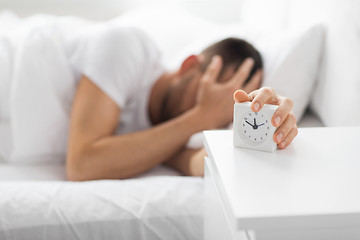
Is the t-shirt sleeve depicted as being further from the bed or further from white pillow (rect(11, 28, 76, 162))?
the bed

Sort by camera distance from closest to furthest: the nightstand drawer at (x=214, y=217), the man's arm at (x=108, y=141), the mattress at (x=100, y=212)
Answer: the nightstand drawer at (x=214, y=217)
the mattress at (x=100, y=212)
the man's arm at (x=108, y=141)

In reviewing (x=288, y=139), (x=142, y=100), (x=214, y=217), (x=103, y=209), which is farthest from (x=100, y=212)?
(x=142, y=100)

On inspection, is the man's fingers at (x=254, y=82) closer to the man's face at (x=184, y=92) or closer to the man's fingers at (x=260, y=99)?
the man's face at (x=184, y=92)

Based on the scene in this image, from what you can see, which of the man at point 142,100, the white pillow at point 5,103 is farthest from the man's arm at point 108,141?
the white pillow at point 5,103

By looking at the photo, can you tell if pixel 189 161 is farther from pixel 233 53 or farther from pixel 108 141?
pixel 233 53

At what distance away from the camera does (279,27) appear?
4.85 feet

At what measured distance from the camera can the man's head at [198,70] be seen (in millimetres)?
1137

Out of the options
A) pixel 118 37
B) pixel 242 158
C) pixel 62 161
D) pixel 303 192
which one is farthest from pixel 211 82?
pixel 303 192

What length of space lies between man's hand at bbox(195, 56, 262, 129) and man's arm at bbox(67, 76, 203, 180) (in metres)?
0.04

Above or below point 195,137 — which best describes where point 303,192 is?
above

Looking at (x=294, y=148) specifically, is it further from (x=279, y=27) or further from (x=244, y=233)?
(x=279, y=27)

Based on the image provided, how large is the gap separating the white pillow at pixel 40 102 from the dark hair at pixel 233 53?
1.34 ft

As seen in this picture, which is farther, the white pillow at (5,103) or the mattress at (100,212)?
the white pillow at (5,103)

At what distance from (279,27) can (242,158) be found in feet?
3.34
